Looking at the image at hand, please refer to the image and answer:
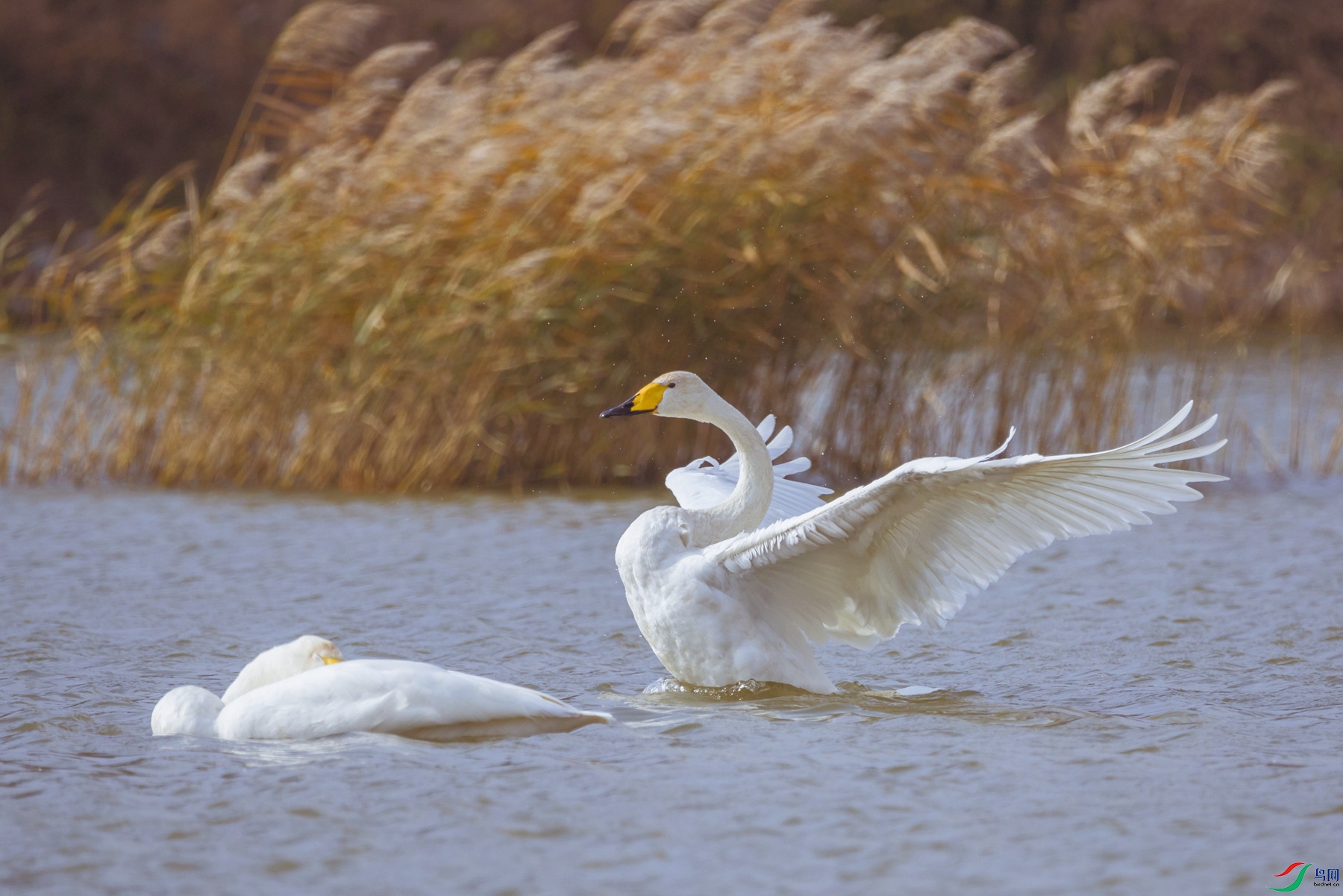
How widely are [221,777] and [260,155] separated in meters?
5.84

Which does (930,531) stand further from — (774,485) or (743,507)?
(774,485)

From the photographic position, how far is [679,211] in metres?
9.48

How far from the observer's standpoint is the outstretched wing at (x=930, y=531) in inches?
187

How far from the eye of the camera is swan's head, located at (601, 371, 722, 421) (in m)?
5.50

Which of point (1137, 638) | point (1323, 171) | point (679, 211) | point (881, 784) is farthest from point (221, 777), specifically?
point (1323, 171)

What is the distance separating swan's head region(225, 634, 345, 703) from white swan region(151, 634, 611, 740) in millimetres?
197

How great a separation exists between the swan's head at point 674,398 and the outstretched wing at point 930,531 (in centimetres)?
49

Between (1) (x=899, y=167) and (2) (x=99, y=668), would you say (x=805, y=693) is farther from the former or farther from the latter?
(1) (x=899, y=167)

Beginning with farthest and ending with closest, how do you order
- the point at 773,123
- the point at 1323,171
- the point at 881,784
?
the point at 1323,171, the point at 773,123, the point at 881,784

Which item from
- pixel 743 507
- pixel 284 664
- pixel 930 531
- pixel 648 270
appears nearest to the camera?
pixel 284 664

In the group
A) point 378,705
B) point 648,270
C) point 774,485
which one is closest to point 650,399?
point 774,485

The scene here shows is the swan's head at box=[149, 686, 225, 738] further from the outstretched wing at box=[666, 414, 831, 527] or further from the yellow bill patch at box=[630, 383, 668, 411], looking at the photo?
the outstretched wing at box=[666, 414, 831, 527]

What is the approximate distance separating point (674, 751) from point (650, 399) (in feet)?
4.36

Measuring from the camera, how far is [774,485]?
6531 mm
